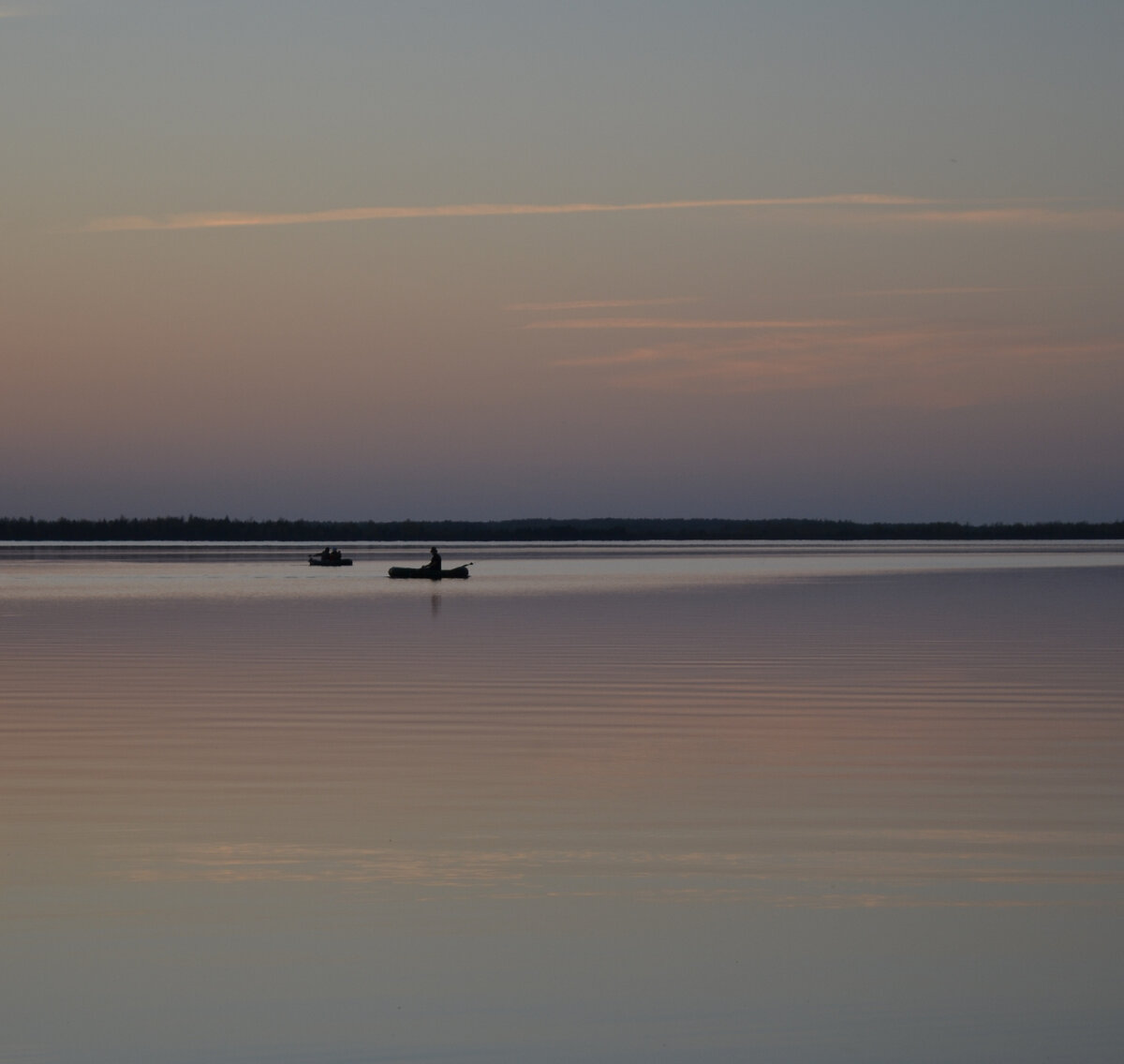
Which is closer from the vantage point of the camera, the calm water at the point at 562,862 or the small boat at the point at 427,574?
the calm water at the point at 562,862

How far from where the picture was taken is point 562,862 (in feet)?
37.4

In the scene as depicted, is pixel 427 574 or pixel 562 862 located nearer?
pixel 562 862

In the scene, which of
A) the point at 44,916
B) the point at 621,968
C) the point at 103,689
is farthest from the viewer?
the point at 103,689

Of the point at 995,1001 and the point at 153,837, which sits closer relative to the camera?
the point at 995,1001

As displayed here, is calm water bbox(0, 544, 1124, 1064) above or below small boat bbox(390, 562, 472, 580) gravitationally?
below

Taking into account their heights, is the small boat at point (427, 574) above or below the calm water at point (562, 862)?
above

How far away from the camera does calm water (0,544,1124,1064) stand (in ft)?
26.3

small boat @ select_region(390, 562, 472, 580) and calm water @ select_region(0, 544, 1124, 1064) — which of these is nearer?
calm water @ select_region(0, 544, 1124, 1064)

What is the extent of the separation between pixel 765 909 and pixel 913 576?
2367 inches

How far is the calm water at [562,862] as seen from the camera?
803 centimetres

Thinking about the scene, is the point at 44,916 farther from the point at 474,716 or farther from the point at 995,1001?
the point at 474,716

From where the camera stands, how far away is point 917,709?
20141mm

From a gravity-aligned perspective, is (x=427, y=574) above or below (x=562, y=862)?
above

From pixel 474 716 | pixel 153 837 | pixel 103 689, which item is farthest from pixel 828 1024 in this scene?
pixel 103 689
